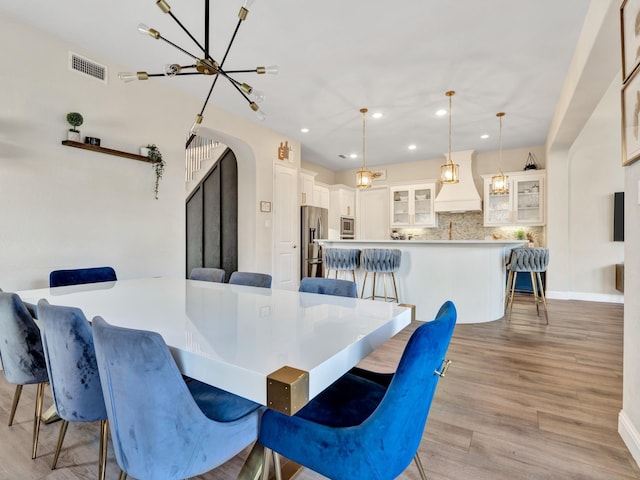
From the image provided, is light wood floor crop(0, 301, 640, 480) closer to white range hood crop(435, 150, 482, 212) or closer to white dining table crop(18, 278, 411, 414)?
white dining table crop(18, 278, 411, 414)

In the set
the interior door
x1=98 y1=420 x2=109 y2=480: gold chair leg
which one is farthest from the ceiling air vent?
x1=98 y1=420 x2=109 y2=480: gold chair leg

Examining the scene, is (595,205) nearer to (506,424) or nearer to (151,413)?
(506,424)

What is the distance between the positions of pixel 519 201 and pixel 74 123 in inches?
268

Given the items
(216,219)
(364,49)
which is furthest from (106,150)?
(364,49)

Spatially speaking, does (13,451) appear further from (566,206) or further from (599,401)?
(566,206)

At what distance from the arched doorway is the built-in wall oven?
8.82ft

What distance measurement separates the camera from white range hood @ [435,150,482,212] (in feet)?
20.7

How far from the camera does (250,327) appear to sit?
1239 millimetres

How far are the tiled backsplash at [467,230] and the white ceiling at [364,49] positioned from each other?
232 centimetres

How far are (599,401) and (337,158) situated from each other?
592 centimetres

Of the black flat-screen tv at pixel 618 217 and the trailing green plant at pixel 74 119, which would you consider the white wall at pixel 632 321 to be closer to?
the trailing green plant at pixel 74 119

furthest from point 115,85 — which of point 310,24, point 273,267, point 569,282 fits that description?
point 569,282

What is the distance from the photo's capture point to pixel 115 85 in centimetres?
335

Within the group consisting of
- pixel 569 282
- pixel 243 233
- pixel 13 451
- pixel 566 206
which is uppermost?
pixel 566 206
